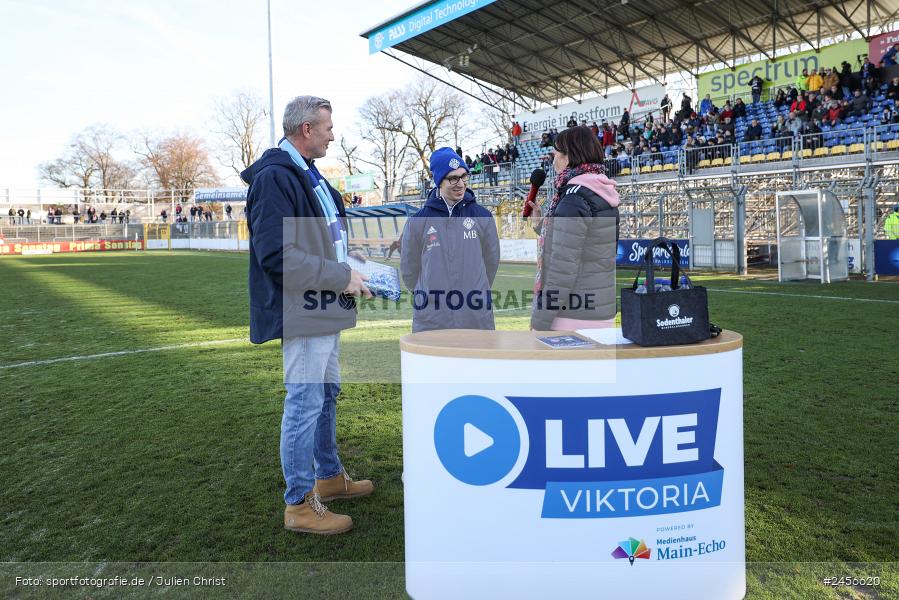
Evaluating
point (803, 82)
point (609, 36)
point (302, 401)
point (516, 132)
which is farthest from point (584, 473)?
point (516, 132)

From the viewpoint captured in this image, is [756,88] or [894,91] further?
[756,88]

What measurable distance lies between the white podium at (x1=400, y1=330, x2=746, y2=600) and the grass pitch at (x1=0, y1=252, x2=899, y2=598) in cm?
59

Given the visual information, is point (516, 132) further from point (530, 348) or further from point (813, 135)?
point (530, 348)

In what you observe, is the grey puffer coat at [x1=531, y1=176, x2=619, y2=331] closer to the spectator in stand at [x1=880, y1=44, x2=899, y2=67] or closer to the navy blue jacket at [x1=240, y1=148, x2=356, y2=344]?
the navy blue jacket at [x1=240, y1=148, x2=356, y2=344]

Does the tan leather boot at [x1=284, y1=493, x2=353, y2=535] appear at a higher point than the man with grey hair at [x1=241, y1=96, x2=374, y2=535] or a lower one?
lower

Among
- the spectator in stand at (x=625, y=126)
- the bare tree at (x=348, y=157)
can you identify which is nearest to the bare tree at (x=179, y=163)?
the bare tree at (x=348, y=157)

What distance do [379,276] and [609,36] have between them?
29.1 metres

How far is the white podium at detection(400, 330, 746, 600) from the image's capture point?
7.63 ft

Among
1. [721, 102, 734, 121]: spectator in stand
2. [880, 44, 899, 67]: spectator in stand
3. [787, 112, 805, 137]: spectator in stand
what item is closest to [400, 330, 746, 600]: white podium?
[787, 112, 805, 137]: spectator in stand

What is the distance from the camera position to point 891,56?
2134 centimetres

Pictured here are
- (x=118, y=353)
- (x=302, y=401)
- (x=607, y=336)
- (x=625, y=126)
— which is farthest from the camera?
(x=625, y=126)

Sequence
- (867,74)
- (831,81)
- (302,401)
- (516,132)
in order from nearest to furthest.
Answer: (302,401) < (867,74) < (831,81) < (516,132)

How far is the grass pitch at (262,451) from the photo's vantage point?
3.16 meters

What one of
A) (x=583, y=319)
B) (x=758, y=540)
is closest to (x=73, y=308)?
(x=583, y=319)
